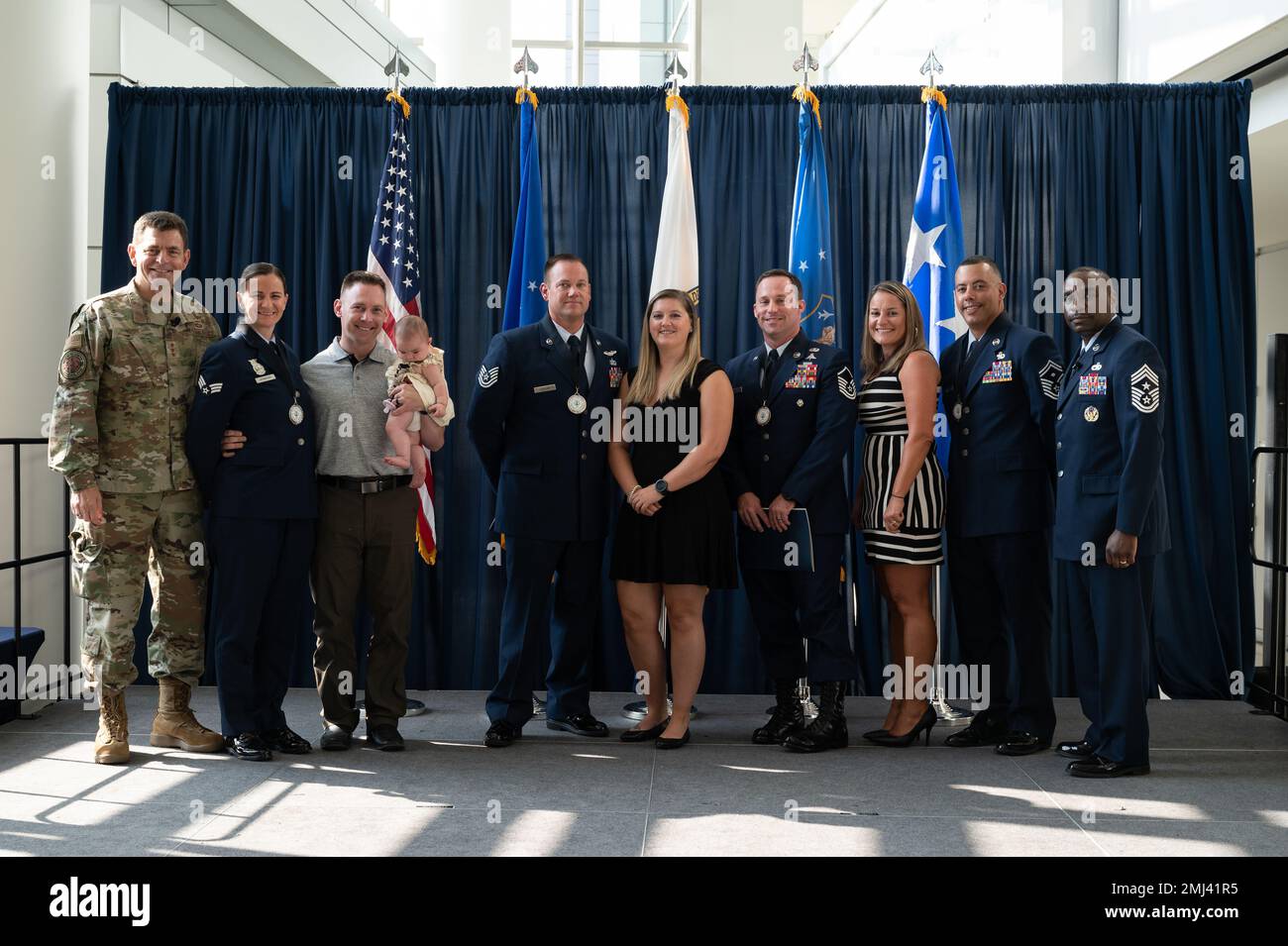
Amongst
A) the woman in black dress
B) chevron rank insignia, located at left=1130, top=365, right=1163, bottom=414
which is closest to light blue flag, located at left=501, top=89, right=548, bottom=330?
the woman in black dress

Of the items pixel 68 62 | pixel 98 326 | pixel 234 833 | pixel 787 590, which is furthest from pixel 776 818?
pixel 68 62

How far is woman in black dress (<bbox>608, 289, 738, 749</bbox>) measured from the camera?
396 centimetres

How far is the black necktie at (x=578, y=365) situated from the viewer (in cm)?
407

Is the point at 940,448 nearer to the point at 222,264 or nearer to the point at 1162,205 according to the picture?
the point at 1162,205

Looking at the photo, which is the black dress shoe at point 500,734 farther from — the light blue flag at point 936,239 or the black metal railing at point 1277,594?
the black metal railing at point 1277,594

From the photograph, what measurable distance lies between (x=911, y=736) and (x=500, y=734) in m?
1.53

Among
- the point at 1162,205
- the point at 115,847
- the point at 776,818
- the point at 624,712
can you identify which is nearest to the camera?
the point at 115,847

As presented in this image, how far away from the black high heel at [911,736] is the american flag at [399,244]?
6.73 ft

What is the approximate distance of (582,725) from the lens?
4203mm

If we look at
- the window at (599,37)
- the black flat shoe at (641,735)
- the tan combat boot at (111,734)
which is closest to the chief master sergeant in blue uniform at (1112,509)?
the black flat shoe at (641,735)

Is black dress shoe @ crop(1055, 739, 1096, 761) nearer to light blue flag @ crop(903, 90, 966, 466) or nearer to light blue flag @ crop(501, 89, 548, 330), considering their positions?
light blue flag @ crop(903, 90, 966, 466)

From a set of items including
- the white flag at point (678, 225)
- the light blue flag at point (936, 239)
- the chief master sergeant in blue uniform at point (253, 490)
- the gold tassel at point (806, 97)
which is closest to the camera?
the chief master sergeant in blue uniform at point (253, 490)

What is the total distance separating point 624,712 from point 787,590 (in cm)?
98

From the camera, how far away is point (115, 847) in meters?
2.89
